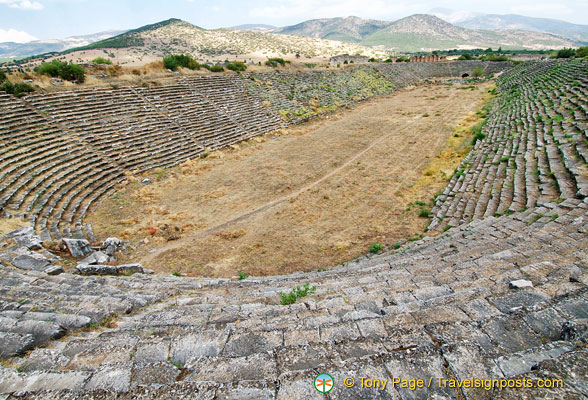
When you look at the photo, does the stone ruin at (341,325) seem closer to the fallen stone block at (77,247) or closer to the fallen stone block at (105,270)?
the fallen stone block at (105,270)

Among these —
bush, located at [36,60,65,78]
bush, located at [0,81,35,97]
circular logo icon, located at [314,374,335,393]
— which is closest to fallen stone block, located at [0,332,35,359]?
circular logo icon, located at [314,374,335,393]

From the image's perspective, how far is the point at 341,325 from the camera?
353 centimetres

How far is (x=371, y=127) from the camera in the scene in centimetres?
2723

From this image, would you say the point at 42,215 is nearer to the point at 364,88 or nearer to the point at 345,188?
the point at 345,188

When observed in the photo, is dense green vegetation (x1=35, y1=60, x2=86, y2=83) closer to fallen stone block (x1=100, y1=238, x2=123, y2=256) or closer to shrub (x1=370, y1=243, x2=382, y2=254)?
fallen stone block (x1=100, y1=238, x2=123, y2=256)

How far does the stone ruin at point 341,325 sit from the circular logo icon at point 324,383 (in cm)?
5

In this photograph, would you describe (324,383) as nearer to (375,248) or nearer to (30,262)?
(375,248)

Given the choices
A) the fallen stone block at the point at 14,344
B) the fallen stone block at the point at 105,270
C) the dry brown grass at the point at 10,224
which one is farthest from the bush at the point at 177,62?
the fallen stone block at the point at 14,344

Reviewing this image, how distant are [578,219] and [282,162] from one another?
1534 cm

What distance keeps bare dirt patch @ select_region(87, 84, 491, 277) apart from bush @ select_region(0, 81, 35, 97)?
9395 mm

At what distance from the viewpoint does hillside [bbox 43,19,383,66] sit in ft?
261

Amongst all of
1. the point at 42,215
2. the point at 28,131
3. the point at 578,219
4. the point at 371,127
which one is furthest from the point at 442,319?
the point at 371,127

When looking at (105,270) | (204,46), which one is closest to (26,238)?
(105,270)

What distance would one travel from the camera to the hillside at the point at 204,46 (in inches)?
3132
